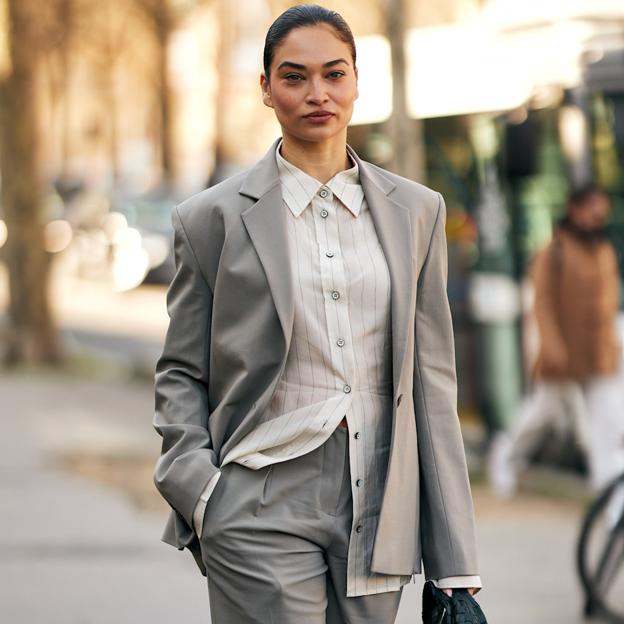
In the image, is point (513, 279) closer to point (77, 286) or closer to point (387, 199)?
point (387, 199)

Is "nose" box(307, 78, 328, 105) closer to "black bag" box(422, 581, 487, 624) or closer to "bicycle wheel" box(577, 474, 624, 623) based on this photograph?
"black bag" box(422, 581, 487, 624)

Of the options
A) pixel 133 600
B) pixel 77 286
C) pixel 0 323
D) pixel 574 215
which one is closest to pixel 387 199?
pixel 133 600

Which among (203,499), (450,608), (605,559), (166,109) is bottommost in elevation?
(605,559)

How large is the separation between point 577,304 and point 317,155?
584 centimetres

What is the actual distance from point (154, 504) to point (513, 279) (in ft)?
8.88

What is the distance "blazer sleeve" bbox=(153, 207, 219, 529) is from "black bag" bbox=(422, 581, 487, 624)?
51cm

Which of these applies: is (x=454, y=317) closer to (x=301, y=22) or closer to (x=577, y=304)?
(x=577, y=304)

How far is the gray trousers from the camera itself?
10.4 ft

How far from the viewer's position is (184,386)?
333 cm

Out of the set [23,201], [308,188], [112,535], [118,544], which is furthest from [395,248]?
[23,201]

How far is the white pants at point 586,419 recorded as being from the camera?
8773mm

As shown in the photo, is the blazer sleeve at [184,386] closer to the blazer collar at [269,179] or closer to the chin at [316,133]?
the blazer collar at [269,179]

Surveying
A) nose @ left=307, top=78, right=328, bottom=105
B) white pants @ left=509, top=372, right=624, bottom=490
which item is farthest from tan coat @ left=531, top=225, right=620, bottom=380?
nose @ left=307, top=78, right=328, bottom=105

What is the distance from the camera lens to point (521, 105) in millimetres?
10094
